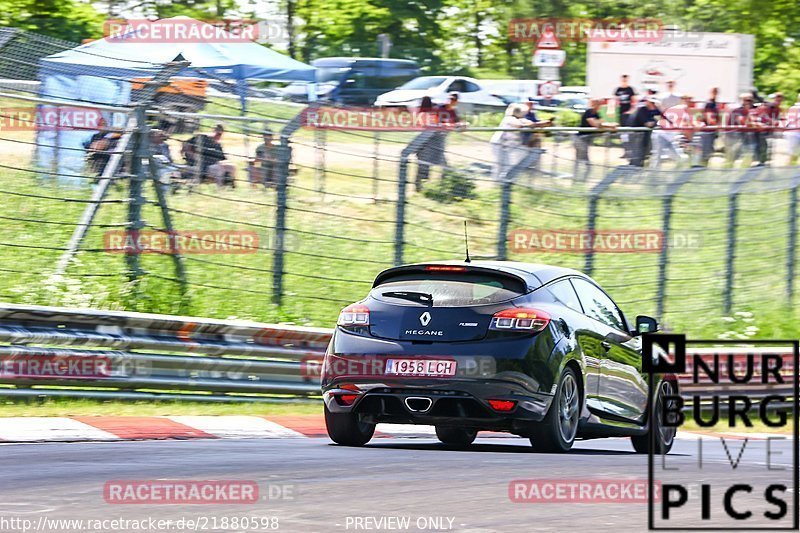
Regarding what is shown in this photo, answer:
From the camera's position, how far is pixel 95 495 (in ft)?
23.1

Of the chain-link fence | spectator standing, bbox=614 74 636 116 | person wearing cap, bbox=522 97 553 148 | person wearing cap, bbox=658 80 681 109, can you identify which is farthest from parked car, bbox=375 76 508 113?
the chain-link fence

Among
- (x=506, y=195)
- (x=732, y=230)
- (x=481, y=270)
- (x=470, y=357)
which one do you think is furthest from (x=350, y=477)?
(x=732, y=230)

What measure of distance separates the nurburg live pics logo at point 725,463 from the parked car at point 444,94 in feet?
47.2

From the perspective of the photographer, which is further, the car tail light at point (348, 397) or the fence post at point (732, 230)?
the fence post at point (732, 230)

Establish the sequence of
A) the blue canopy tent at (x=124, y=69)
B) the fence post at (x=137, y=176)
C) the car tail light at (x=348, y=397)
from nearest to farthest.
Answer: the car tail light at (x=348, y=397)
the fence post at (x=137, y=176)
the blue canopy tent at (x=124, y=69)

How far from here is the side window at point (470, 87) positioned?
3247cm

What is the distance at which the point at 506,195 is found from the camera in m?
15.5

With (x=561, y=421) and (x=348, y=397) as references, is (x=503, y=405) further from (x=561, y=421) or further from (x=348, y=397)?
(x=348, y=397)

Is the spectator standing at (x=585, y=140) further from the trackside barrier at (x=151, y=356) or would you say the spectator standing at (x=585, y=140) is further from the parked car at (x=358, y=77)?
the parked car at (x=358, y=77)

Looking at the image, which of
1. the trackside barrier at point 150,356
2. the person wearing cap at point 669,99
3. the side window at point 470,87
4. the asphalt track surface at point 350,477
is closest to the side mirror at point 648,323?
the asphalt track surface at point 350,477

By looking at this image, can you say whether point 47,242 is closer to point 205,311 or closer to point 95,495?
point 205,311

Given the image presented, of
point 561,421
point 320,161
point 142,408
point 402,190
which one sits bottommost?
point 142,408

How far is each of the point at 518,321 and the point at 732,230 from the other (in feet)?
29.8

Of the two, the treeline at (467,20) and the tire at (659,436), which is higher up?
the treeline at (467,20)
